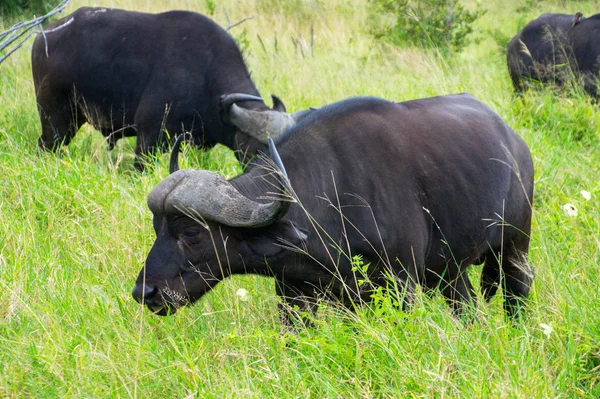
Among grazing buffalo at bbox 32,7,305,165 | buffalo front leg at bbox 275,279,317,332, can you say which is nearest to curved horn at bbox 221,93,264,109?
grazing buffalo at bbox 32,7,305,165

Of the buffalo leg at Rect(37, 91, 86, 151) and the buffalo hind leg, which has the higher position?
the buffalo leg at Rect(37, 91, 86, 151)

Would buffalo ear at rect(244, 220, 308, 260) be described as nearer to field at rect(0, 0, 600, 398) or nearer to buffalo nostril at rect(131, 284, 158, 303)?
field at rect(0, 0, 600, 398)

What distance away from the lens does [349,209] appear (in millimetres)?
4055

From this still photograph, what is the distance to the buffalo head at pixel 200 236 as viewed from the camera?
12.4ft

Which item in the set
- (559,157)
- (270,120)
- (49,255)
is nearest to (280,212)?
(49,255)

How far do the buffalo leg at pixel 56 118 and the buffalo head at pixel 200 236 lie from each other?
13.8 ft

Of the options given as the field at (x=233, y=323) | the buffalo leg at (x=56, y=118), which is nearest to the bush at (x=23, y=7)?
the buffalo leg at (x=56, y=118)

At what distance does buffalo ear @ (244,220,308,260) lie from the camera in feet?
12.6

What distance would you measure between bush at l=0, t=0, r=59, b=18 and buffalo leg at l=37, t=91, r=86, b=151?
3037 millimetres

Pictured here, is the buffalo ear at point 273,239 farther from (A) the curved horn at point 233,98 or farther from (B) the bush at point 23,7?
(B) the bush at point 23,7

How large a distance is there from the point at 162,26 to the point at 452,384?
5.82 m

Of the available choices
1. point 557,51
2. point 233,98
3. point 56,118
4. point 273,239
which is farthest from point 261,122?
point 557,51

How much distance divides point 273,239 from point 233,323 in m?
0.47

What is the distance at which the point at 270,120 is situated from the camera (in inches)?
284
